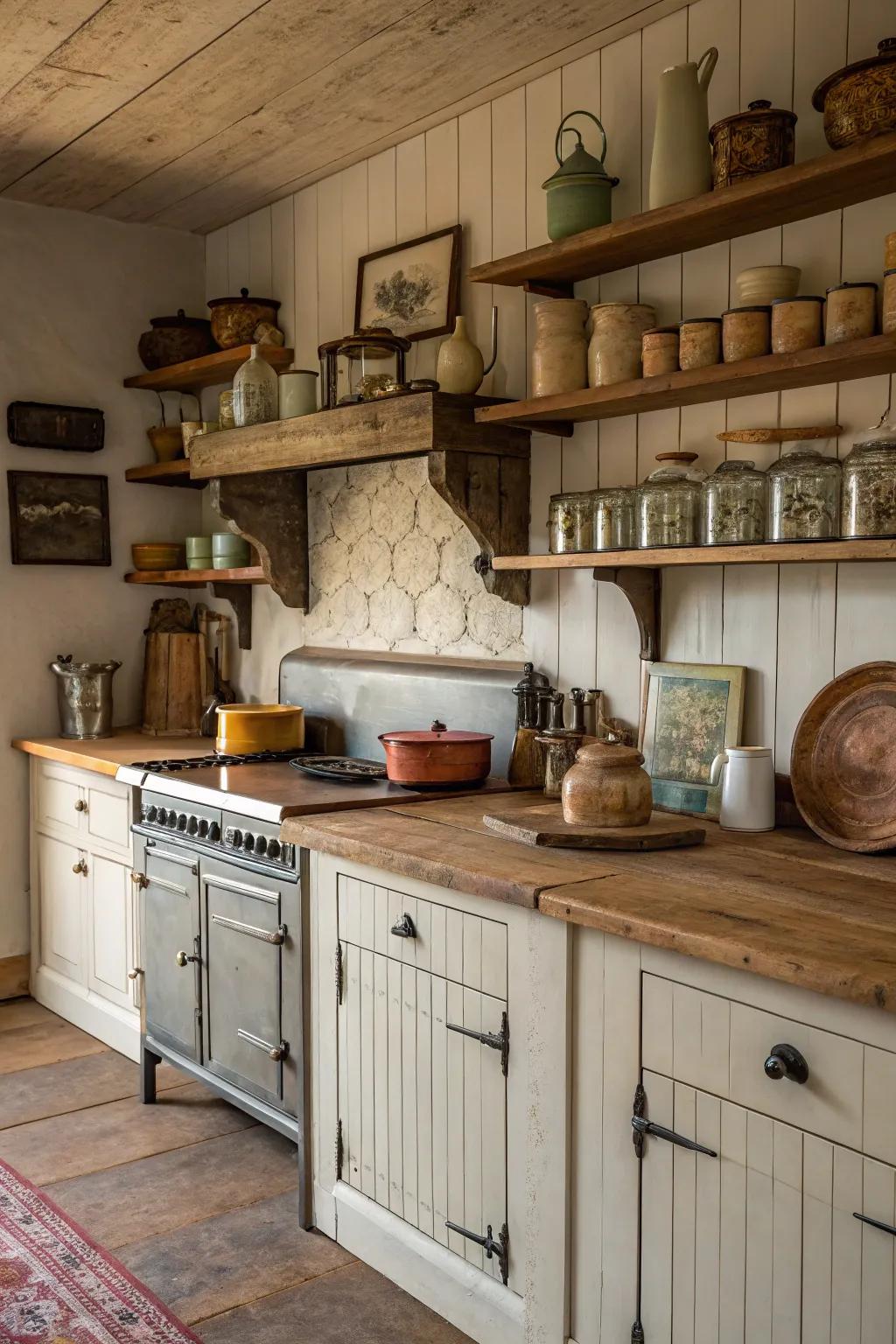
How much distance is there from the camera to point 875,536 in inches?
82.7

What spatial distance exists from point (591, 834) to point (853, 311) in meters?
1.07

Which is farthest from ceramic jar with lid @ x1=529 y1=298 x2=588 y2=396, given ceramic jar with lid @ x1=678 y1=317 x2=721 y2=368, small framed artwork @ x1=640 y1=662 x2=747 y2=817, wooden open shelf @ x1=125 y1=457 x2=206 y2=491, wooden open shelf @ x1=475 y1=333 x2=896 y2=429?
wooden open shelf @ x1=125 y1=457 x2=206 y2=491

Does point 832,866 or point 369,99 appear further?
point 369,99

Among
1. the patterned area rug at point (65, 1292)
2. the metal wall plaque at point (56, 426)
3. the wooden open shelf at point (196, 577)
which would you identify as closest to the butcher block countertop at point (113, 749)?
the wooden open shelf at point (196, 577)

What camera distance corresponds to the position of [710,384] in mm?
2326

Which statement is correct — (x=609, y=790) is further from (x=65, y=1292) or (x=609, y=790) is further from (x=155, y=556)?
(x=155, y=556)

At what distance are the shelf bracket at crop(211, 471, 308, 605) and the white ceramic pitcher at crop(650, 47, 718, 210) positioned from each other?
1.65 meters

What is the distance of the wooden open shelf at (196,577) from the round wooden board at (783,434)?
1.78 metres

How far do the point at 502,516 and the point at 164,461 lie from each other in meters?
1.74

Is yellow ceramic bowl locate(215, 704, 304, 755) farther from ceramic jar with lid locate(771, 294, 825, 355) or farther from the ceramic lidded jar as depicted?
ceramic jar with lid locate(771, 294, 825, 355)

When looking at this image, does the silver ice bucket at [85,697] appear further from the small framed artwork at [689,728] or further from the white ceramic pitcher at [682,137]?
the white ceramic pitcher at [682,137]

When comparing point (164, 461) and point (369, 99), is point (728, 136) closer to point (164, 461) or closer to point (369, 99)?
point (369, 99)

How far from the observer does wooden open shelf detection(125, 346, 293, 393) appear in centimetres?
380

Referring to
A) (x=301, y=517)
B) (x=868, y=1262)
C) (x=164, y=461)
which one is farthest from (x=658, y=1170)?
(x=164, y=461)
